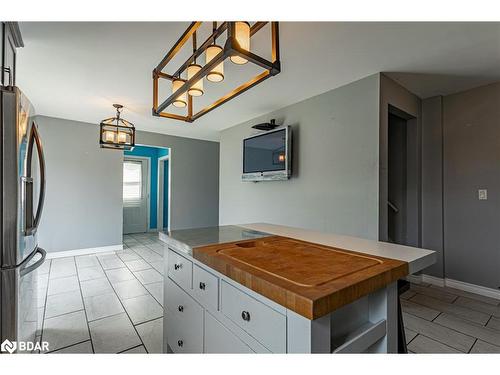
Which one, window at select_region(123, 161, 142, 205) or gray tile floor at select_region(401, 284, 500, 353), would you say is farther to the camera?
window at select_region(123, 161, 142, 205)

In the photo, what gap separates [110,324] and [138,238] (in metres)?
4.10

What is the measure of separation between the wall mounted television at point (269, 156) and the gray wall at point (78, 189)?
8.60 ft

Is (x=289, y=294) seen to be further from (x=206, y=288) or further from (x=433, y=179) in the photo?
(x=433, y=179)

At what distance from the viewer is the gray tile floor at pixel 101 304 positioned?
6.15ft

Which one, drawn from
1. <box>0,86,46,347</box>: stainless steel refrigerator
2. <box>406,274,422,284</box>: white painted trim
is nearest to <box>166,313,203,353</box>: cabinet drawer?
<box>0,86,46,347</box>: stainless steel refrigerator

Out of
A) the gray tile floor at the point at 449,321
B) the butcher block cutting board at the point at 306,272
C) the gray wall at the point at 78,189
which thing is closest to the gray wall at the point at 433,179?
the gray tile floor at the point at 449,321

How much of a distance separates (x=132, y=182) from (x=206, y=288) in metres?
6.03

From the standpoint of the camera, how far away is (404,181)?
10.7ft

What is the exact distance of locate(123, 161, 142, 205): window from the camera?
20.8 ft

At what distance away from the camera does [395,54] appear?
6.89 feet

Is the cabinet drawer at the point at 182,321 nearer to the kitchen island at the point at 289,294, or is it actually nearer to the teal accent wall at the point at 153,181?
the kitchen island at the point at 289,294

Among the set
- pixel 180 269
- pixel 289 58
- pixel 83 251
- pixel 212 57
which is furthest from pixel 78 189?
pixel 212 57

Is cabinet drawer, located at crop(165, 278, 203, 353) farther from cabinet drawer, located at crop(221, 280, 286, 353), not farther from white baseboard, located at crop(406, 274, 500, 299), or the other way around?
white baseboard, located at crop(406, 274, 500, 299)
